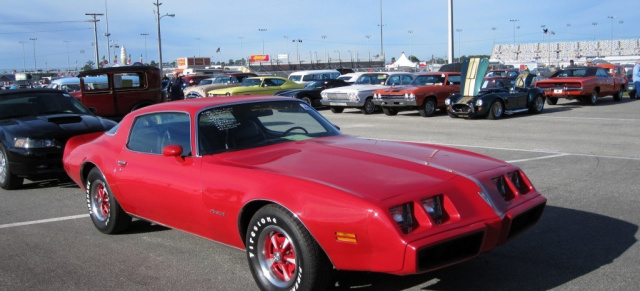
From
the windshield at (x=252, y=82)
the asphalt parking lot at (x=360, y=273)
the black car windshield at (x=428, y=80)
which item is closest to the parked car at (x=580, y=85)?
the black car windshield at (x=428, y=80)

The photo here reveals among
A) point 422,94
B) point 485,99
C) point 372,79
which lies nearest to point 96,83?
point 422,94

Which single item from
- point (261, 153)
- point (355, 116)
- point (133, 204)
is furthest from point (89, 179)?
point (355, 116)

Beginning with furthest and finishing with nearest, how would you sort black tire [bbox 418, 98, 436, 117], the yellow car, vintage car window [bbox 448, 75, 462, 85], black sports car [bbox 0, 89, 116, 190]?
the yellow car, vintage car window [bbox 448, 75, 462, 85], black tire [bbox 418, 98, 436, 117], black sports car [bbox 0, 89, 116, 190]

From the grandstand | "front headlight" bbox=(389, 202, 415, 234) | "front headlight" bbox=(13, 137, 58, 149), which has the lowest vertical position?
"front headlight" bbox=(389, 202, 415, 234)

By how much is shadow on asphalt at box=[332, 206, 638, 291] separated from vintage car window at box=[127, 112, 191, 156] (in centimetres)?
183

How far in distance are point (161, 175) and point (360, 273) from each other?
1860mm

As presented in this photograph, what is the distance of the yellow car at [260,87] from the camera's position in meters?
25.3

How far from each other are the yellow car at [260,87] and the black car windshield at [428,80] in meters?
7.06

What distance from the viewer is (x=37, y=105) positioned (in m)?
9.51

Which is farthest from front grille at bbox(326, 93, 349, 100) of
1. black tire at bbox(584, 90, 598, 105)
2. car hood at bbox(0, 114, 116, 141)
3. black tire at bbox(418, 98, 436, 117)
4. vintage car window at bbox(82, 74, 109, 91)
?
car hood at bbox(0, 114, 116, 141)

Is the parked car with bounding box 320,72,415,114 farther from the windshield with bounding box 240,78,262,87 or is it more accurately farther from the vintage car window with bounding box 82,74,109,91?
the vintage car window with bounding box 82,74,109,91

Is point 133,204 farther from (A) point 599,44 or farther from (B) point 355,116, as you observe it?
(A) point 599,44

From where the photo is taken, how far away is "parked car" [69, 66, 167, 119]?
624 inches

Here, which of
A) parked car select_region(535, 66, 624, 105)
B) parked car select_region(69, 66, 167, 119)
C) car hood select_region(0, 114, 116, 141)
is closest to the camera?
car hood select_region(0, 114, 116, 141)
